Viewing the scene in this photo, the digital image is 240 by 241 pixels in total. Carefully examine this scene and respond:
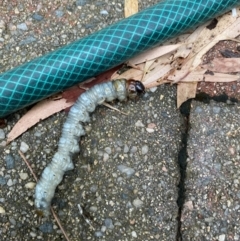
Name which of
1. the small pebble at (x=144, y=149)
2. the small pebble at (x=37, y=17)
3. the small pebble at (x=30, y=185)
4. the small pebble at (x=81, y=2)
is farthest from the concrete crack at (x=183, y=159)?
the small pebble at (x=37, y=17)

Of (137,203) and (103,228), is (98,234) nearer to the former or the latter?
(103,228)

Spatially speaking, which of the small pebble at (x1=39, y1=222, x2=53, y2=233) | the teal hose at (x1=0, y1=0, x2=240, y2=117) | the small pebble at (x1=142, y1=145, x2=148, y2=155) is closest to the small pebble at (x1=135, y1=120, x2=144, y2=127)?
the small pebble at (x1=142, y1=145, x2=148, y2=155)

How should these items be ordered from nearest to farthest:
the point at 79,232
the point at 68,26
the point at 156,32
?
the point at 79,232 → the point at 156,32 → the point at 68,26

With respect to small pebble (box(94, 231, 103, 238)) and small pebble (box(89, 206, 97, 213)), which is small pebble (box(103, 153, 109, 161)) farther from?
small pebble (box(94, 231, 103, 238))

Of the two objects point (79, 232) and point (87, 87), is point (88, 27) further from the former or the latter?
point (79, 232)

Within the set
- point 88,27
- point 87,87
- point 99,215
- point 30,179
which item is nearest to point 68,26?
point 88,27
